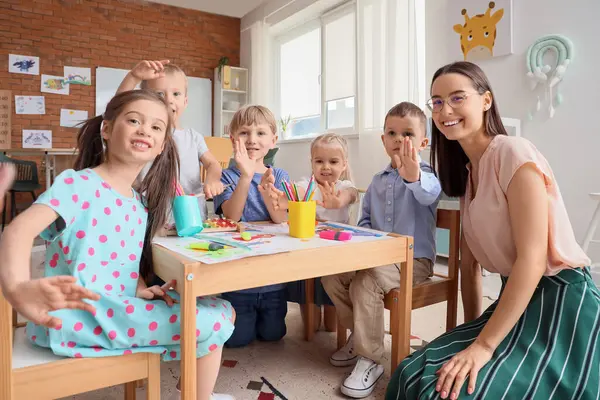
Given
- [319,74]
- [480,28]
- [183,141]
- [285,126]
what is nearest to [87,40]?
[285,126]

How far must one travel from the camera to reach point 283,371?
151 centimetres

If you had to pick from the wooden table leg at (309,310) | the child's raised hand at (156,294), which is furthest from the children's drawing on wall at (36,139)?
the child's raised hand at (156,294)

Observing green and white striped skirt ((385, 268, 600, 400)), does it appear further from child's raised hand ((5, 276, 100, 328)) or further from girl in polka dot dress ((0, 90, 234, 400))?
child's raised hand ((5, 276, 100, 328))

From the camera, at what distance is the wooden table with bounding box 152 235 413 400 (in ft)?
2.83

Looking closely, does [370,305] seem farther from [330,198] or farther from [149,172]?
[149,172]

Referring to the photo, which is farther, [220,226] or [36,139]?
[36,139]

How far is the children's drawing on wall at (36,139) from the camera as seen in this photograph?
5438mm

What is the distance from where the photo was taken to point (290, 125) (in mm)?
5789

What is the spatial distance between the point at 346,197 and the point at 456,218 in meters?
0.43

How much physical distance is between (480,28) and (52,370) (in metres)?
3.27

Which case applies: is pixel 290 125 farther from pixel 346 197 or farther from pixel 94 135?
pixel 94 135

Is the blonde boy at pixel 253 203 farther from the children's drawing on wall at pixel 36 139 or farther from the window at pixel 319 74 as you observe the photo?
the children's drawing on wall at pixel 36 139

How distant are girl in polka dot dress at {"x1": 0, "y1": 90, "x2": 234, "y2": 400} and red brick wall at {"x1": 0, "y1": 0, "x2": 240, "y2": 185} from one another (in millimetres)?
5202

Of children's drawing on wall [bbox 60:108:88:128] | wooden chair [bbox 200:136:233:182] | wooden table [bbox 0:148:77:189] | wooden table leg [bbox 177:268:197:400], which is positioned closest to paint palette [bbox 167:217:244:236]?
wooden table leg [bbox 177:268:197:400]
